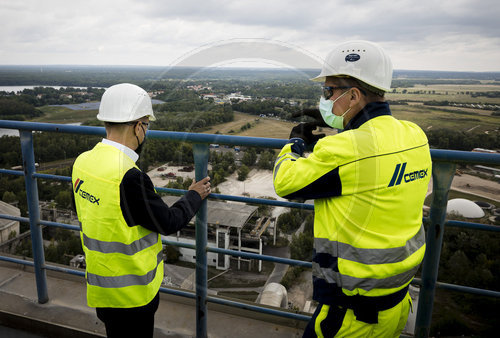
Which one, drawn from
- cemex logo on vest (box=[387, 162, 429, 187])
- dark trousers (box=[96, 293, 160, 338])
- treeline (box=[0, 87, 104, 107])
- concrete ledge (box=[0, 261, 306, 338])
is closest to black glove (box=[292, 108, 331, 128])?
cemex logo on vest (box=[387, 162, 429, 187])

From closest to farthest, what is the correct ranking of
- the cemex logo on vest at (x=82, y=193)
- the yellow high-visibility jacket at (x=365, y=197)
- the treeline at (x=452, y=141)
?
the yellow high-visibility jacket at (x=365, y=197) < the cemex logo on vest at (x=82, y=193) < the treeline at (x=452, y=141)

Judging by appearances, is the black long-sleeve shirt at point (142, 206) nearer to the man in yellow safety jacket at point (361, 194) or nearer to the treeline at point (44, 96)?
the man in yellow safety jacket at point (361, 194)

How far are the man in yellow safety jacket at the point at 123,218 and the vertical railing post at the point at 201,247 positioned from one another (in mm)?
373

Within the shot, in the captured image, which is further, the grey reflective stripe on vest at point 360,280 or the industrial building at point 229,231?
the industrial building at point 229,231

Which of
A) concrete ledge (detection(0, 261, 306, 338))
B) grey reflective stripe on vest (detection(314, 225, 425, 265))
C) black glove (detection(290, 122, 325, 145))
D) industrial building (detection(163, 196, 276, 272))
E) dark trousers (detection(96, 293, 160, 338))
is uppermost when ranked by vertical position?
black glove (detection(290, 122, 325, 145))

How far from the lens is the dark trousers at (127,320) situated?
1907mm

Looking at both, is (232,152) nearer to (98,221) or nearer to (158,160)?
(158,160)

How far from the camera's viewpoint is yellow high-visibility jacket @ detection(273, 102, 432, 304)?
4.65ft

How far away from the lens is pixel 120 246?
1.78 meters

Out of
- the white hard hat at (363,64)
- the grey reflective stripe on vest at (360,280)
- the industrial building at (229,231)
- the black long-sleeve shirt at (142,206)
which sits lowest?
the industrial building at (229,231)

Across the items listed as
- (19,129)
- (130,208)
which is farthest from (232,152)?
(19,129)

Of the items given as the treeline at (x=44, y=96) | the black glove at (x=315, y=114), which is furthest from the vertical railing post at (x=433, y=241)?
the treeline at (x=44, y=96)

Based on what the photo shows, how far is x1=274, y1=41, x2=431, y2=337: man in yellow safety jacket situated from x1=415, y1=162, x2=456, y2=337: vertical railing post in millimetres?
563

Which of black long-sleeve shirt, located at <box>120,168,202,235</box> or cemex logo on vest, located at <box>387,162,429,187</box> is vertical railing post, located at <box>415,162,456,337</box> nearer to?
cemex logo on vest, located at <box>387,162,429,187</box>
